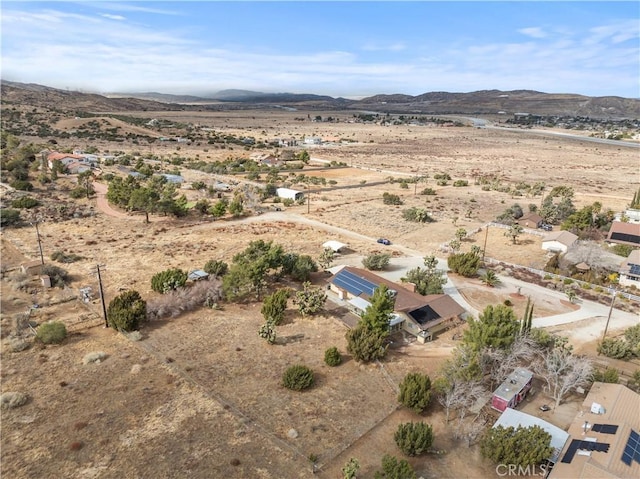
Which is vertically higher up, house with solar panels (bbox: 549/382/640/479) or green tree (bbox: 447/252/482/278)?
house with solar panels (bbox: 549/382/640/479)

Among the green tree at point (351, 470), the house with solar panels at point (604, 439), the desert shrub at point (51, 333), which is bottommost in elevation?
the desert shrub at point (51, 333)

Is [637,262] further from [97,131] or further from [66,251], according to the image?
[97,131]

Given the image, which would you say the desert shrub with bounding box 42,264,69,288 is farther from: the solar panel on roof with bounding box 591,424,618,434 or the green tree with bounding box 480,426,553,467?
the solar panel on roof with bounding box 591,424,618,434

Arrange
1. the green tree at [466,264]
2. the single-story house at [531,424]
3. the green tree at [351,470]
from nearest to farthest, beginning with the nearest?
the green tree at [351,470], the single-story house at [531,424], the green tree at [466,264]

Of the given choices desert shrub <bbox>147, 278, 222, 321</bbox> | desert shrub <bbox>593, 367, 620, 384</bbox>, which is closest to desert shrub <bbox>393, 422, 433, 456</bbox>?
desert shrub <bbox>593, 367, 620, 384</bbox>

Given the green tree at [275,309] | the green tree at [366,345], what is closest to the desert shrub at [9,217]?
the green tree at [275,309]

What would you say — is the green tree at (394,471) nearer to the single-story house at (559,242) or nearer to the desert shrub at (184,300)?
the desert shrub at (184,300)
